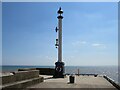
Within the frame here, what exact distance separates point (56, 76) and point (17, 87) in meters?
13.8

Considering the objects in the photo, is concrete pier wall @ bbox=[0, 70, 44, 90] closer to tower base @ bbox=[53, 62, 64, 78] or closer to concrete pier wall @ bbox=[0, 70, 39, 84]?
concrete pier wall @ bbox=[0, 70, 39, 84]

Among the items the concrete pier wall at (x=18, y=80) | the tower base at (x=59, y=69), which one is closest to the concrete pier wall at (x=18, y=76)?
the concrete pier wall at (x=18, y=80)

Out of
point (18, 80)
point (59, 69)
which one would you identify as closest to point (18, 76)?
point (18, 80)

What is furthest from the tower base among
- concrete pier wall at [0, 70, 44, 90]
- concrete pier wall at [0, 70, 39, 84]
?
concrete pier wall at [0, 70, 44, 90]

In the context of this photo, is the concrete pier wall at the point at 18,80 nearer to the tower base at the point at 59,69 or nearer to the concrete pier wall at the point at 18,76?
the concrete pier wall at the point at 18,76

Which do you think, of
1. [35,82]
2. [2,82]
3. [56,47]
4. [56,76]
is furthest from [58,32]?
[2,82]

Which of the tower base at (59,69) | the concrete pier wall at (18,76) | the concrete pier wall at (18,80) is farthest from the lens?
the tower base at (59,69)

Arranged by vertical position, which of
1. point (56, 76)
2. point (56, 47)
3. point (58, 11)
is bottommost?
point (56, 76)

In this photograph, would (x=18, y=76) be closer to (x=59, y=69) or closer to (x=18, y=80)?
(x=18, y=80)

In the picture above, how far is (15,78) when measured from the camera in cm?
1603

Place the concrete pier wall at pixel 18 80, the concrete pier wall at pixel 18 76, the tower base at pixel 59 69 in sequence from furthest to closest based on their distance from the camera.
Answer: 1. the tower base at pixel 59 69
2. the concrete pier wall at pixel 18 76
3. the concrete pier wall at pixel 18 80

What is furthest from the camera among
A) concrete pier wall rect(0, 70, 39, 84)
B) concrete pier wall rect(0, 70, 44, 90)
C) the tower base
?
the tower base

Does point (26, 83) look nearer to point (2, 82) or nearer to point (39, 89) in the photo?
point (39, 89)

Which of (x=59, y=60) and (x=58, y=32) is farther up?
(x=58, y=32)
